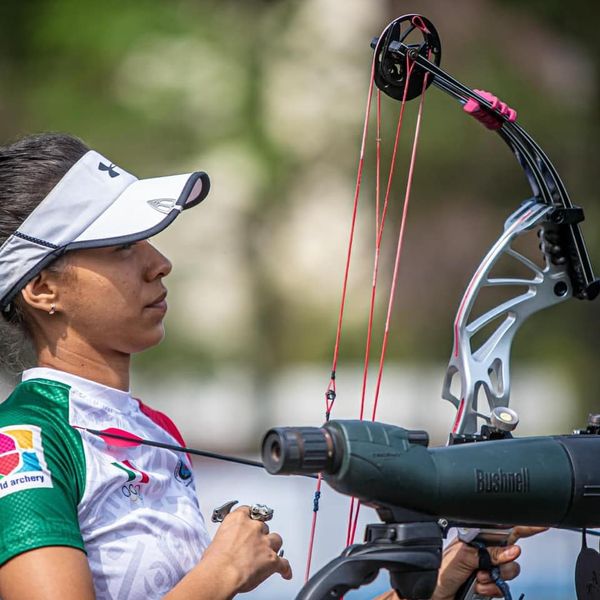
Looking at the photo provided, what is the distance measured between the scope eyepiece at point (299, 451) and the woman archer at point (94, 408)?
0.40m

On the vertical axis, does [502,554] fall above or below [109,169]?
below

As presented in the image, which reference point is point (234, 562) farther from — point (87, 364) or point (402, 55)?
point (402, 55)

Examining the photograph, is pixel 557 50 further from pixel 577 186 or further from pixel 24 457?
pixel 24 457

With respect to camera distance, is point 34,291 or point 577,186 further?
point 577,186

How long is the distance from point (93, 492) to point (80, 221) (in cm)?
42

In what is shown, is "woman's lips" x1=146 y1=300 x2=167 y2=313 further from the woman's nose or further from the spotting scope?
the spotting scope

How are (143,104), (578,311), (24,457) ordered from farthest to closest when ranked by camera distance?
(578,311) < (143,104) < (24,457)

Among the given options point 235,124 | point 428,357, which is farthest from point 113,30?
point 428,357

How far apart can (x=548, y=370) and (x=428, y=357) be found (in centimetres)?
114

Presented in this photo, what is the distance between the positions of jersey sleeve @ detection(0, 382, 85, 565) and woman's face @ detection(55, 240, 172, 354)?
18cm

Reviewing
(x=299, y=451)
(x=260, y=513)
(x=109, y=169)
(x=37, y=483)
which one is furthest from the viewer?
(x=109, y=169)

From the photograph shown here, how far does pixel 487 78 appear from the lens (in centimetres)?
1006

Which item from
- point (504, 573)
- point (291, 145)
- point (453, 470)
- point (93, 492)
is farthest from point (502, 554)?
point (291, 145)

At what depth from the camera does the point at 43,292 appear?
168 cm
